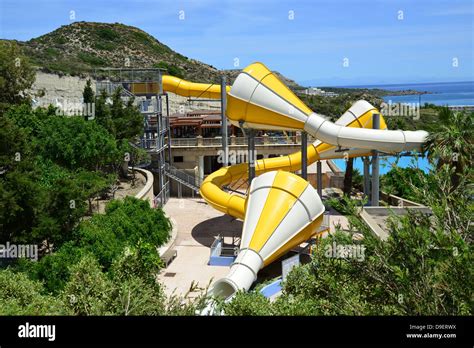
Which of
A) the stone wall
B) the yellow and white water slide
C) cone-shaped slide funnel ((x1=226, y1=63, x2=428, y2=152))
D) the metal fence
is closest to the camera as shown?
the yellow and white water slide

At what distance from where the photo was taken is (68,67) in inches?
2291

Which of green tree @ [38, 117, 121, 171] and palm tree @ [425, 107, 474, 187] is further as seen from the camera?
green tree @ [38, 117, 121, 171]

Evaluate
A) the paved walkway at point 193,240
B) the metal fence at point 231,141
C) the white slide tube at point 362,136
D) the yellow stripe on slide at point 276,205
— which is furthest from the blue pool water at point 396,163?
the paved walkway at point 193,240

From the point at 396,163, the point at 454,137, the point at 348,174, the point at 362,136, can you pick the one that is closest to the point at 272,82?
the point at 362,136

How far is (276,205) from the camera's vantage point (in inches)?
717

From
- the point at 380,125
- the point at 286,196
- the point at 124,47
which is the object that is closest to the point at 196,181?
the point at 380,125

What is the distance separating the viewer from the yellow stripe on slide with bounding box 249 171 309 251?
17.7m

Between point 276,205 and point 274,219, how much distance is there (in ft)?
1.80

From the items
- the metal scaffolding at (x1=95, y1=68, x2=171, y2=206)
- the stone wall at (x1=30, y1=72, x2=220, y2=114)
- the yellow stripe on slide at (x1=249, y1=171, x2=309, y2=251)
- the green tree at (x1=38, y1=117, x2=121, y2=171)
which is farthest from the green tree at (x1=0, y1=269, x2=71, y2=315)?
the stone wall at (x1=30, y1=72, x2=220, y2=114)

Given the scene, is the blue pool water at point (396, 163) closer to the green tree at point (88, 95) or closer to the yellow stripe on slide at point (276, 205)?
the yellow stripe on slide at point (276, 205)

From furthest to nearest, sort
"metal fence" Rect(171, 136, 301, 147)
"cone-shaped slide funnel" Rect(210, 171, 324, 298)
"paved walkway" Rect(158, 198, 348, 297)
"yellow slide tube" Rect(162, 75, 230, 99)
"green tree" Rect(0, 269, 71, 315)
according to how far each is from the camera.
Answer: "metal fence" Rect(171, 136, 301, 147)
"yellow slide tube" Rect(162, 75, 230, 99)
"paved walkway" Rect(158, 198, 348, 297)
"cone-shaped slide funnel" Rect(210, 171, 324, 298)
"green tree" Rect(0, 269, 71, 315)

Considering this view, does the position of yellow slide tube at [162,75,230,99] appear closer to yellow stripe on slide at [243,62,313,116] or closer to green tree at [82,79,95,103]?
green tree at [82,79,95,103]

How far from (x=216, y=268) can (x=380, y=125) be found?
39.7 feet
